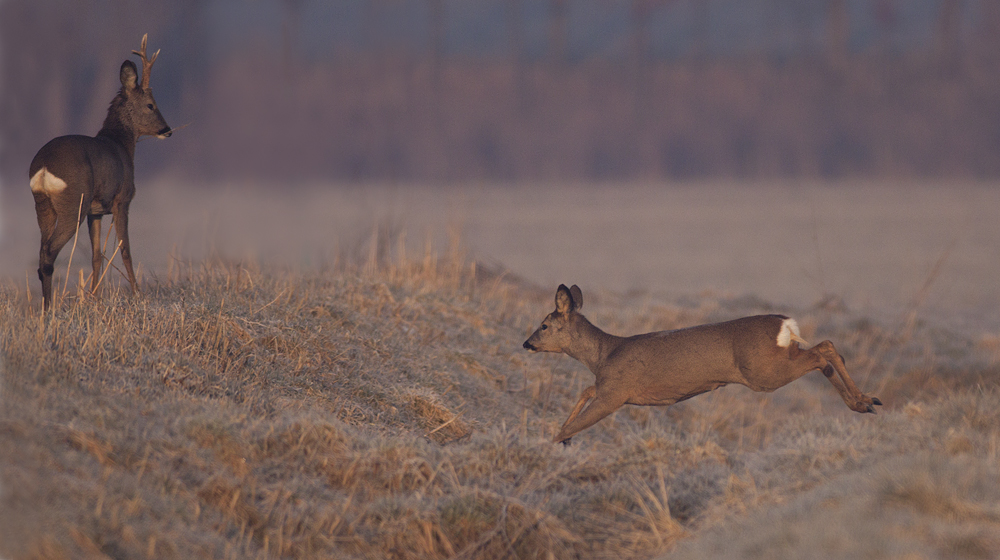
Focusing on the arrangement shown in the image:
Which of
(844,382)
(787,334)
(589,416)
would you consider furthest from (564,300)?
(844,382)

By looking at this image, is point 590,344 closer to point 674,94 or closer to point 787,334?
point 787,334

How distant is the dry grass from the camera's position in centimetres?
466

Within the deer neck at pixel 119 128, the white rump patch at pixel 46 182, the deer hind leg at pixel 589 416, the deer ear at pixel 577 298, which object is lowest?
the deer hind leg at pixel 589 416

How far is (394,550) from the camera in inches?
208

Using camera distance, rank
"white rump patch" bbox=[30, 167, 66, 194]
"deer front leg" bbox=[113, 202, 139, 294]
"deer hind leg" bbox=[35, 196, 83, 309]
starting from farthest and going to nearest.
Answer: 1. "deer front leg" bbox=[113, 202, 139, 294]
2. "deer hind leg" bbox=[35, 196, 83, 309]
3. "white rump patch" bbox=[30, 167, 66, 194]

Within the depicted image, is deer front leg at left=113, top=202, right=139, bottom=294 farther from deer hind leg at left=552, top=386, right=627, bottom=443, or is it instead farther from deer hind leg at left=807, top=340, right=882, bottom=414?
deer hind leg at left=807, top=340, right=882, bottom=414

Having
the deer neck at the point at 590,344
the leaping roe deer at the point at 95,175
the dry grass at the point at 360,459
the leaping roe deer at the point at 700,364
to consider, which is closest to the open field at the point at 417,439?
the dry grass at the point at 360,459

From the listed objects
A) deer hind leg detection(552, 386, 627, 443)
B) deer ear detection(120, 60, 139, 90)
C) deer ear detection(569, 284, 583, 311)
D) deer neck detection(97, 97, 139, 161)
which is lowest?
deer hind leg detection(552, 386, 627, 443)

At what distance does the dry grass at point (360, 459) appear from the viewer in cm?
466

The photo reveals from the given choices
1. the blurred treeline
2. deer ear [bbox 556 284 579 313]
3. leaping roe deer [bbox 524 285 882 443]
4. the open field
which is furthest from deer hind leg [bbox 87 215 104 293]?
the blurred treeline

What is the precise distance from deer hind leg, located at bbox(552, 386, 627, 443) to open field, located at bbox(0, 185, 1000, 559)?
10.5 inches

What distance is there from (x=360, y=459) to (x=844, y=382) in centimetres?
375

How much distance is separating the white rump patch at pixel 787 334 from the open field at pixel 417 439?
2.47 feet

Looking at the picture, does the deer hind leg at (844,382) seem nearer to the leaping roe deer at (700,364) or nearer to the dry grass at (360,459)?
the leaping roe deer at (700,364)
